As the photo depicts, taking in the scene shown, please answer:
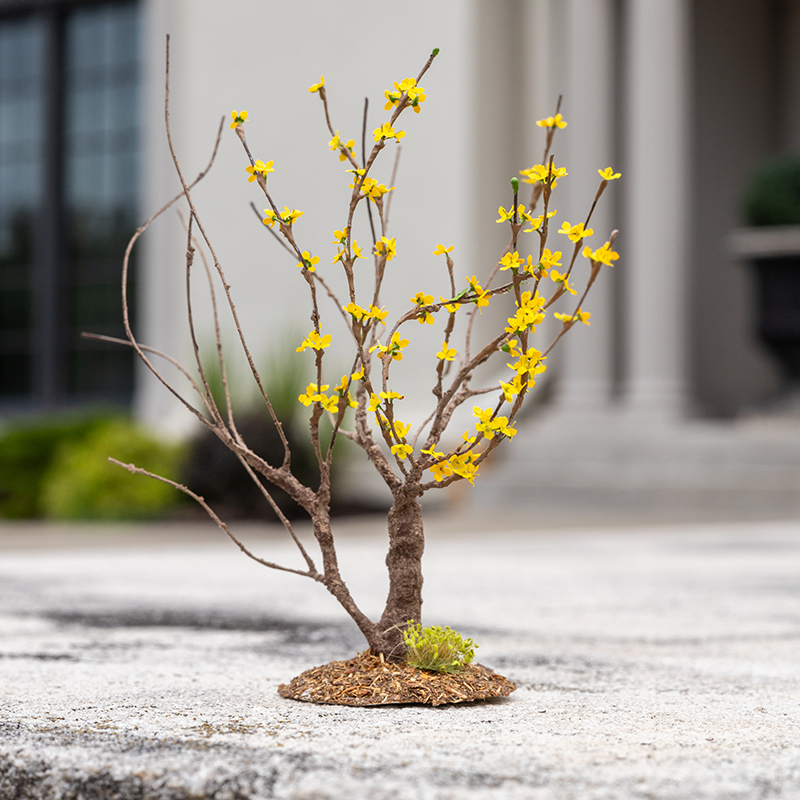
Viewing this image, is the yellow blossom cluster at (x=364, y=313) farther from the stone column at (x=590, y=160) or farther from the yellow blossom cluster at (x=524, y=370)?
the stone column at (x=590, y=160)

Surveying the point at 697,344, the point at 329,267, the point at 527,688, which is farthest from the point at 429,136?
the point at 527,688

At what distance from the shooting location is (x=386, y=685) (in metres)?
2.95

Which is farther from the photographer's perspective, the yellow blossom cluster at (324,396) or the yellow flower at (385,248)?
the yellow flower at (385,248)

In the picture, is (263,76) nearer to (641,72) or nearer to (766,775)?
(641,72)

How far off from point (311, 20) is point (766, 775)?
A: 1475 cm

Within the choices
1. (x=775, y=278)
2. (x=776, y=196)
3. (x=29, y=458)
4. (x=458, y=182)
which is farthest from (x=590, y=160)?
(x=29, y=458)

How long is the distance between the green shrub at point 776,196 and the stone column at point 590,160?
1714 millimetres

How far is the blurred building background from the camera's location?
13.5m

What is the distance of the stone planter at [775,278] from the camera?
13.0 m

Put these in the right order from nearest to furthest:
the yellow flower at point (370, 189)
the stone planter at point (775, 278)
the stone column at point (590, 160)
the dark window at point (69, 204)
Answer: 1. the yellow flower at point (370, 189)
2. the stone planter at point (775, 278)
3. the stone column at point (590, 160)
4. the dark window at point (69, 204)

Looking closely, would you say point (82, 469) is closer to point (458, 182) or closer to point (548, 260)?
point (458, 182)

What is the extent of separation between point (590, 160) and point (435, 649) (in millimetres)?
11775

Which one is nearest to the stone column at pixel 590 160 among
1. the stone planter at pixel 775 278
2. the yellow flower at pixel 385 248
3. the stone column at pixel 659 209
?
the stone column at pixel 659 209

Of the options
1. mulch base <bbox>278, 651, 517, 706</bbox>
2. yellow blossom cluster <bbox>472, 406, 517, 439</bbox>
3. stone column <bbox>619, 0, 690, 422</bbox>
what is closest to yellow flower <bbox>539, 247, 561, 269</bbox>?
yellow blossom cluster <bbox>472, 406, 517, 439</bbox>
